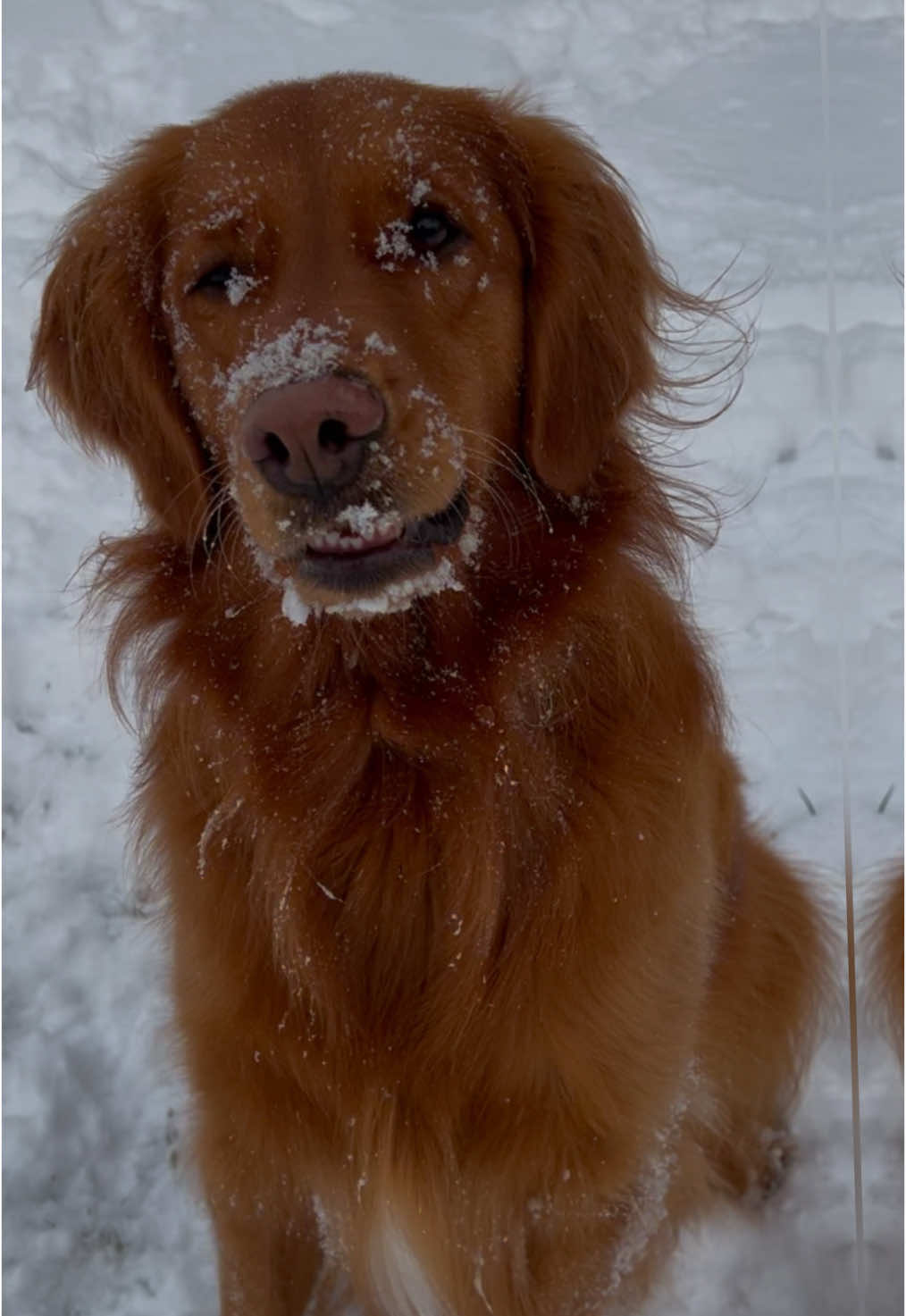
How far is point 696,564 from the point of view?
4250mm

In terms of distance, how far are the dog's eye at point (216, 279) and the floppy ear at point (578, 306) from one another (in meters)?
0.57

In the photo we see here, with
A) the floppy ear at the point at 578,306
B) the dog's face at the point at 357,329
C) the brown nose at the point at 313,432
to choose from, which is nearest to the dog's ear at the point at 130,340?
the dog's face at the point at 357,329

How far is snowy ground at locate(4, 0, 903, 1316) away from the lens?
318 centimetres

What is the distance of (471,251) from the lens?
2.35 meters

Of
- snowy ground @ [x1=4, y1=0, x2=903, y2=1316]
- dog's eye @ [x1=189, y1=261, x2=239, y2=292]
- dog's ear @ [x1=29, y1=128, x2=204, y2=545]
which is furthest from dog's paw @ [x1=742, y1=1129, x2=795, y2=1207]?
dog's eye @ [x1=189, y1=261, x2=239, y2=292]

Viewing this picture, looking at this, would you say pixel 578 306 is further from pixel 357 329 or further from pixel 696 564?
pixel 696 564

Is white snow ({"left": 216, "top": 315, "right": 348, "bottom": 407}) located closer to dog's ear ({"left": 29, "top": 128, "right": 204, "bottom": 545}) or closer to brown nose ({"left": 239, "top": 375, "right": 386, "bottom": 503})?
brown nose ({"left": 239, "top": 375, "right": 386, "bottom": 503})

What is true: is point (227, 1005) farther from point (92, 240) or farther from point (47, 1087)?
point (92, 240)

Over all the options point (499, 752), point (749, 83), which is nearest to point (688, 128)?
point (749, 83)

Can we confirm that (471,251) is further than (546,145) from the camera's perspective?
No

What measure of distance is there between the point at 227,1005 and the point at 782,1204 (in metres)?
1.66

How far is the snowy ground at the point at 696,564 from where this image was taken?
10.4ft

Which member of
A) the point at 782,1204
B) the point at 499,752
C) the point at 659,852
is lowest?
the point at 782,1204

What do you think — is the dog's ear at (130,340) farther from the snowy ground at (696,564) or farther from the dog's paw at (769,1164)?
the dog's paw at (769,1164)
